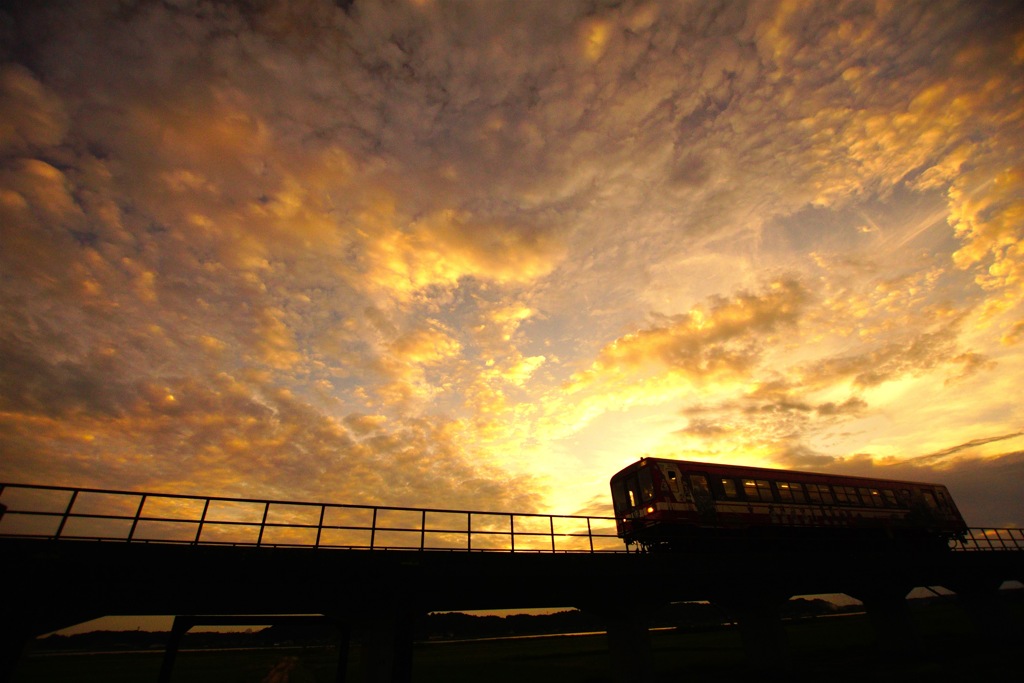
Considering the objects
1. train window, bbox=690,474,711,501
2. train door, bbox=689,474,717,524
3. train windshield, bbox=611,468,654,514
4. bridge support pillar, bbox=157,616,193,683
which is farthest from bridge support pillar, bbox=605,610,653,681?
bridge support pillar, bbox=157,616,193,683

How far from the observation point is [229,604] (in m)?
14.1

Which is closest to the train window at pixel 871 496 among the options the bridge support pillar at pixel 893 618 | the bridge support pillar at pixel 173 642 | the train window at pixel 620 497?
the bridge support pillar at pixel 893 618

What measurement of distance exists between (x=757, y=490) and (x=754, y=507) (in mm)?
971

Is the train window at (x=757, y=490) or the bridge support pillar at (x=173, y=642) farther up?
the train window at (x=757, y=490)

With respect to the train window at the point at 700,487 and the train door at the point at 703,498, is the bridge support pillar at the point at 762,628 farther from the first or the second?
the train window at the point at 700,487

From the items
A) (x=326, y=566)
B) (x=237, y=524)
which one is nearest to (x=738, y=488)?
(x=326, y=566)

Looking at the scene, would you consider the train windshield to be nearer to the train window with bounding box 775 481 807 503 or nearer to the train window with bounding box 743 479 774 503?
the train window with bounding box 743 479 774 503

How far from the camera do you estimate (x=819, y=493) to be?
23938 millimetres

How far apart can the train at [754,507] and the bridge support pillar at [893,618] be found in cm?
254

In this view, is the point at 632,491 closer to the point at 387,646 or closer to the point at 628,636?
the point at 628,636

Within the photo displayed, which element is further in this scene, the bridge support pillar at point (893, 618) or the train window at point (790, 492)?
the bridge support pillar at point (893, 618)

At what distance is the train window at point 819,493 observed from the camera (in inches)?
931

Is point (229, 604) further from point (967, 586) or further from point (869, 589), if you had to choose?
point (967, 586)

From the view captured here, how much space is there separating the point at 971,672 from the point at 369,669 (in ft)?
79.8
